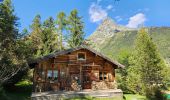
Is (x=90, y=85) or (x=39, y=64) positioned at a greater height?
(x=39, y=64)

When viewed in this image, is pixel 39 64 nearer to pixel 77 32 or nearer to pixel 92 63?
pixel 92 63

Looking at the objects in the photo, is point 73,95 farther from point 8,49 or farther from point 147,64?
point 147,64

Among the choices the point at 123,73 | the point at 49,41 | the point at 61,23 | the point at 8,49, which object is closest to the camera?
the point at 8,49

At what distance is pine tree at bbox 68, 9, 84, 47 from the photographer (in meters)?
50.0

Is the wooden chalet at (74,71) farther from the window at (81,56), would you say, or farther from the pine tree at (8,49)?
the pine tree at (8,49)

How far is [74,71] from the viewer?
2966cm

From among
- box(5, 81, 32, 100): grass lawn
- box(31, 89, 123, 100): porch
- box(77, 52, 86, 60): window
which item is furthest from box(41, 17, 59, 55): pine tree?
box(31, 89, 123, 100): porch

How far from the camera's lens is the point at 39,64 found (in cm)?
2850

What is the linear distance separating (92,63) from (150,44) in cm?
1674

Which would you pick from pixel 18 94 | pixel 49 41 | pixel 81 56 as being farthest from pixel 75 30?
pixel 18 94

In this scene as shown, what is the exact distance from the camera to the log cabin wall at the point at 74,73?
93.9 feet

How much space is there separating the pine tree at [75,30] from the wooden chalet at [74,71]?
1963 centimetres

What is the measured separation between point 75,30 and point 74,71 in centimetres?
2161

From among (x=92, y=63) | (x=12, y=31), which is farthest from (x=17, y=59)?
(x=92, y=63)
